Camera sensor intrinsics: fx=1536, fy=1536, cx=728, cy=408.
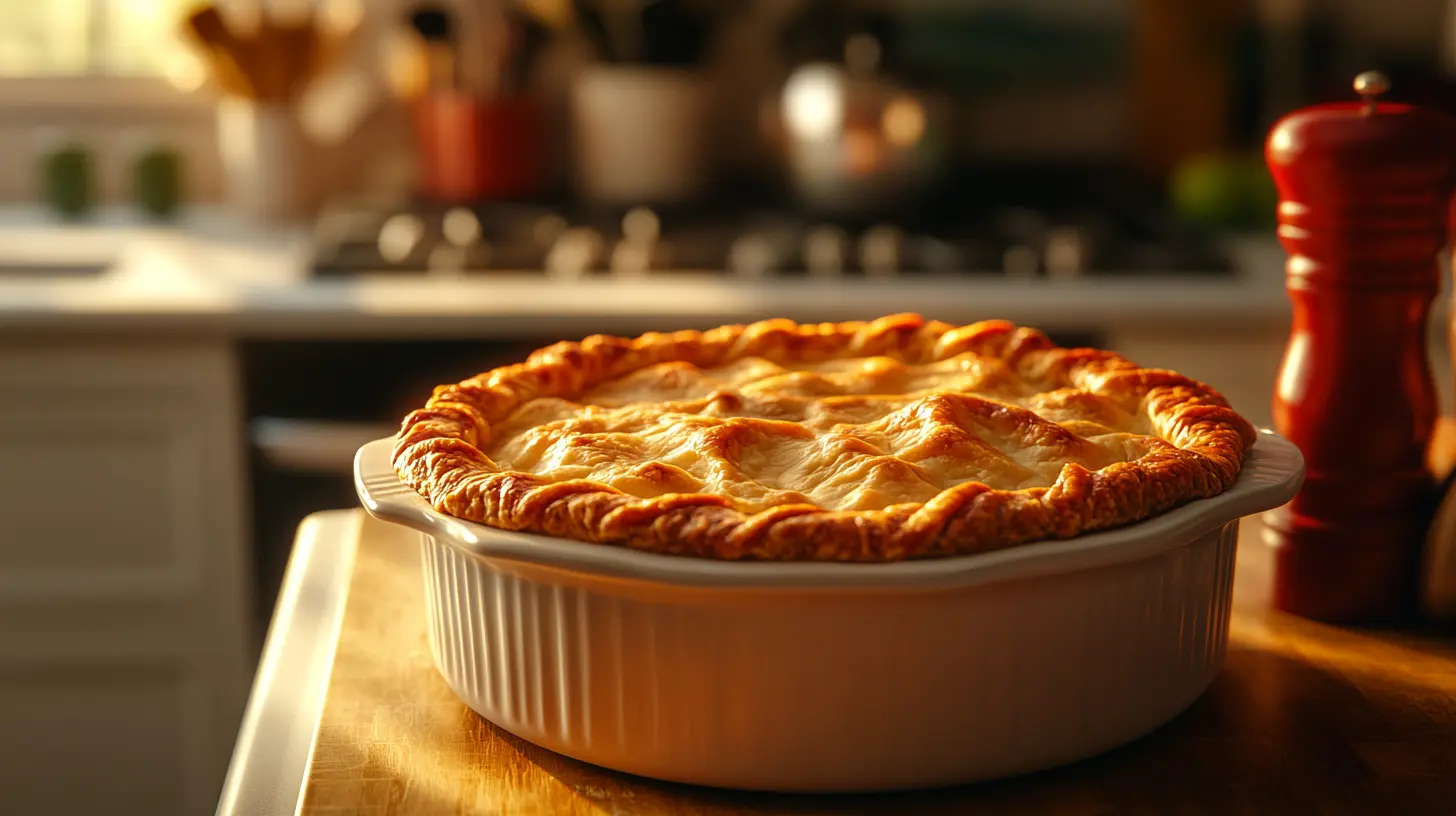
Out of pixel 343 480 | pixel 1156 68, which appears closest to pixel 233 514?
pixel 343 480

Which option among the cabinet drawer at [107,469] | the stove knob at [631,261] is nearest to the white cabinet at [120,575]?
the cabinet drawer at [107,469]

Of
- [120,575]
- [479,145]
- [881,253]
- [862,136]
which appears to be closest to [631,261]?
[881,253]

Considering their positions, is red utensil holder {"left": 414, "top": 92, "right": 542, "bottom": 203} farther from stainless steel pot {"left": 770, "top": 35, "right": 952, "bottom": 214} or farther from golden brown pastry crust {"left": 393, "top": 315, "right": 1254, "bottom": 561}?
golden brown pastry crust {"left": 393, "top": 315, "right": 1254, "bottom": 561}

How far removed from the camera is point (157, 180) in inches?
90.1

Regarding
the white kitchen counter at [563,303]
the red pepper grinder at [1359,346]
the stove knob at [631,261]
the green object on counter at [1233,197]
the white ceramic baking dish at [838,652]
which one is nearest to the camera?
the white ceramic baking dish at [838,652]

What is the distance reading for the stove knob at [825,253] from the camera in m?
1.83

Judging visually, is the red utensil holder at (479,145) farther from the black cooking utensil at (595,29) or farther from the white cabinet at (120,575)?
the white cabinet at (120,575)

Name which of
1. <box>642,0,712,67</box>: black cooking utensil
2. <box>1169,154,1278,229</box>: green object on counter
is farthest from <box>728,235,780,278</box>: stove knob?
<box>1169,154,1278,229</box>: green object on counter

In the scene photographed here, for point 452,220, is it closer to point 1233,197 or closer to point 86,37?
point 86,37

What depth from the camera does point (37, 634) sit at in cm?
177

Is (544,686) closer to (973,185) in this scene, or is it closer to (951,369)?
(951,369)

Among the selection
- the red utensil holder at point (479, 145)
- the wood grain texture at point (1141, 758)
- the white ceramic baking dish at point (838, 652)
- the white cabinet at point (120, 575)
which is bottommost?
the white cabinet at point (120, 575)

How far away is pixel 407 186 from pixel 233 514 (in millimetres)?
878

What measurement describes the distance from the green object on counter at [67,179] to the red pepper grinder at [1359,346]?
1.91 meters
